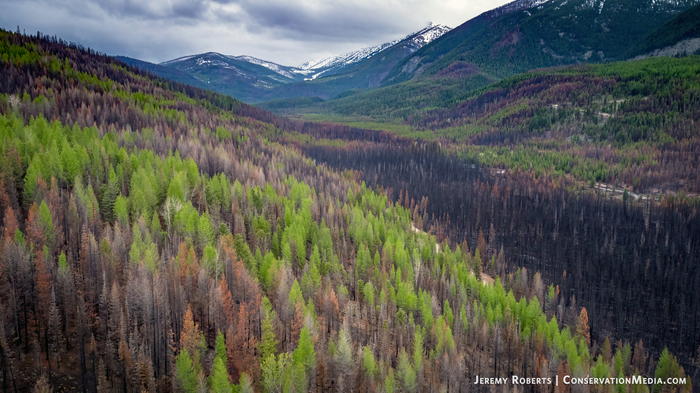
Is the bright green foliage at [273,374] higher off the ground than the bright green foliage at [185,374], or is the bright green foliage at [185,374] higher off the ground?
the bright green foliage at [185,374]

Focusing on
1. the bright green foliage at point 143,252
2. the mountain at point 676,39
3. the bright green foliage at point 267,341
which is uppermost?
the mountain at point 676,39

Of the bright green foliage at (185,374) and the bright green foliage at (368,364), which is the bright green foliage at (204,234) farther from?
the bright green foliage at (368,364)

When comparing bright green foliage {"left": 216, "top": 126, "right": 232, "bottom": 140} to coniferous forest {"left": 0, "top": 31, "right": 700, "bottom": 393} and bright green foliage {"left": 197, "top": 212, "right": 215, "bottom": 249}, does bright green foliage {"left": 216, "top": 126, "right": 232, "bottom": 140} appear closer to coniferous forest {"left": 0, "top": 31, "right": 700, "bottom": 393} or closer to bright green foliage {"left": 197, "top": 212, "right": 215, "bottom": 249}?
coniferous forest {"left": 0, "top": 31, "right": 700, "bottom": 393}

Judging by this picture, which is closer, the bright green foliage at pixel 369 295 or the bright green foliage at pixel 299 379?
the bright green foliage at pixel 299 379

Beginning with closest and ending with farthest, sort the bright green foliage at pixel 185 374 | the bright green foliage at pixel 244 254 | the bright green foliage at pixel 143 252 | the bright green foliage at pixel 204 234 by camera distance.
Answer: the bright green foliage at pixel 185 374 → the bright green foliage at pixel 143 252 → the bright green foliage at pixel 204 234 → the bright green foliage at pixel 244 254

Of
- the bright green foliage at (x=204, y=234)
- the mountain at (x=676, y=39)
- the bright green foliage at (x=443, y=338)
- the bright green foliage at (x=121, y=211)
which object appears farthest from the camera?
the mountain at (x=676, y=39)

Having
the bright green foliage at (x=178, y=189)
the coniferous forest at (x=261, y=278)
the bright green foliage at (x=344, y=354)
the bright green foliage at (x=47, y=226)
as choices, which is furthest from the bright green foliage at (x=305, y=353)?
the bright green foliage at (x=178, y=189)
